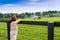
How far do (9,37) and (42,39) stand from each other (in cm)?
322

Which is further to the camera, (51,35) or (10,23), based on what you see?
(10,23)

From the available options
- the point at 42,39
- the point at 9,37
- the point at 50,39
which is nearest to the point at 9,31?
the point at 9,37

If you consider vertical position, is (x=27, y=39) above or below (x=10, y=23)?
below

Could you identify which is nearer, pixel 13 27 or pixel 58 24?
pixel 58 24

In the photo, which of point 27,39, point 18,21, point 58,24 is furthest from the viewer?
point 27,39

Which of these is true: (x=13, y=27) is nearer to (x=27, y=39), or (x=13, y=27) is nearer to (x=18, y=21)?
(x=18, y=21)

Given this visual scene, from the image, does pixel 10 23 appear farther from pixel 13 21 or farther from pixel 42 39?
pixel 42 39

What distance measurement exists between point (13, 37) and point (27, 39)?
102 inches

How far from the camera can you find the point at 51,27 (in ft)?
14.1

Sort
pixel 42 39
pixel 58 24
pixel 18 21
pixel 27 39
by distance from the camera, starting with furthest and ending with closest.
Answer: pixel 42 39
pixel 27 39
pixel 18 21
pixel 58 24

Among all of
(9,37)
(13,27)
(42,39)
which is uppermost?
(13,27)

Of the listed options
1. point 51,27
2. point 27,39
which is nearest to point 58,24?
point 51,27

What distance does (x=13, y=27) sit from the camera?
5328 millimetres

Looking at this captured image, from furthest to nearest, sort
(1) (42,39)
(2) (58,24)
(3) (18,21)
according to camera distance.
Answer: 1. (1) (42,39)
2. (3) (18,21)
3. (2) (58,24)
